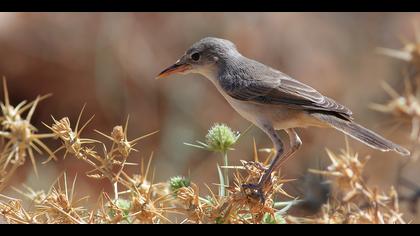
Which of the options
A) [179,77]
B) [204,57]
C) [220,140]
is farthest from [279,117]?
[179,77]

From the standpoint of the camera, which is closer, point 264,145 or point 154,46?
point 264,145

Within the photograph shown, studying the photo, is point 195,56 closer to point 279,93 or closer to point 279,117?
point 279,93

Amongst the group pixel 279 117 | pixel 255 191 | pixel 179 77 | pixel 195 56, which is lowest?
pixel 255 191

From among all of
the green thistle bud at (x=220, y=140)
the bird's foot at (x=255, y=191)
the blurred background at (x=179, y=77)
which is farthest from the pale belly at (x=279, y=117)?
the blurred background at (x=179, y=77)

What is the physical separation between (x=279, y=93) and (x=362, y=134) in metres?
0.80

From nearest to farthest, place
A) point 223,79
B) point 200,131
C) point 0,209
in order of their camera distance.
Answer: point 0,209 < point 223,79 < point 200,131

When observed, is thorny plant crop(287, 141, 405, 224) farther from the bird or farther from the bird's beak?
the bird's beak

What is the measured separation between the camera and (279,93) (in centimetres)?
502

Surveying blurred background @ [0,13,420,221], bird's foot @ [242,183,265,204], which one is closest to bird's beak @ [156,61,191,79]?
bird's foot @ [242,183,265,204]

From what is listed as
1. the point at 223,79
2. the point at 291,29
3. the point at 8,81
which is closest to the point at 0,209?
the point at 223,79

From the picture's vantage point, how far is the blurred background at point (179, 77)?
8.77 metres

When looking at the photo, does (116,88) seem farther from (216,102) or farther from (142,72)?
(216,102)

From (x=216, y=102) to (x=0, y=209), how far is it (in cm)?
665
